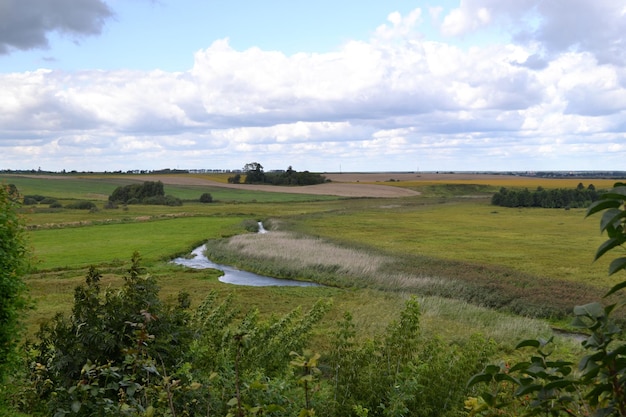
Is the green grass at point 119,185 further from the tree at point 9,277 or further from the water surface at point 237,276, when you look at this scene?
the tree at point 9,277

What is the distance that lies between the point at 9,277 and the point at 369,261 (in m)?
27.4

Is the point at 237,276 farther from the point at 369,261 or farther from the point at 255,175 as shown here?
the point at 255,175

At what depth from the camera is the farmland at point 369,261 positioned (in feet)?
70.3

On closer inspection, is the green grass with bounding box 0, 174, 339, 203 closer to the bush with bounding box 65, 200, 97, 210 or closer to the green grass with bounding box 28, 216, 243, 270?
the bush with bounding box 65, 200, 97, 210

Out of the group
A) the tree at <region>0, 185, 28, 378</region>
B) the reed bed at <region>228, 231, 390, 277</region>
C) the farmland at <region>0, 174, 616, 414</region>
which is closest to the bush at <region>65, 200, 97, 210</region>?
the farmland at <region>0, 174, 616, 414</region>

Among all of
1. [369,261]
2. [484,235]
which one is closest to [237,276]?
[369,261]

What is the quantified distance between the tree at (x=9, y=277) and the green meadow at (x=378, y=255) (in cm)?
27

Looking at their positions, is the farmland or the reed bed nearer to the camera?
the farmland

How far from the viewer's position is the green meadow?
22.7 metres

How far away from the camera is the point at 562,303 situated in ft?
72.7

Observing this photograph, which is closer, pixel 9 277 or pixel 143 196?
pixel 9 277

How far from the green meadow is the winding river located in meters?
0.77

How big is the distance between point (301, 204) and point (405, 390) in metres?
87.7

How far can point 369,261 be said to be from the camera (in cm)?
3294
